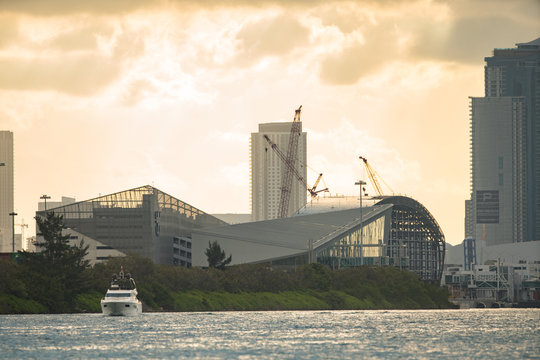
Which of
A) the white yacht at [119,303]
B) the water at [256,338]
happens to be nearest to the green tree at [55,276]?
the water at [256,338]

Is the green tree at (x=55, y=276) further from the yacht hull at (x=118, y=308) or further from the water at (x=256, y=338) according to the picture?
the yacht hull at (x=118, y=308)

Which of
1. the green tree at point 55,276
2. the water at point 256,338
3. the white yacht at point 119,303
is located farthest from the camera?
the green tree at point 55,276

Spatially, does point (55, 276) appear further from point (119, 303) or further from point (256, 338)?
point (256, 338)

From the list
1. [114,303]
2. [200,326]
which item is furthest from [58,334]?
[114,303]

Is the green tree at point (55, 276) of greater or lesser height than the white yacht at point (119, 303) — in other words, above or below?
above

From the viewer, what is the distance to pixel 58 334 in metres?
140

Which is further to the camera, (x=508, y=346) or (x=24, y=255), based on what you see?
(x=24, y=255)

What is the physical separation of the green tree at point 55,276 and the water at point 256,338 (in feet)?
25.8

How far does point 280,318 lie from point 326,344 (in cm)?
5650

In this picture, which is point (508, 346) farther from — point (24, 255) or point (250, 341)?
point (24, 255)

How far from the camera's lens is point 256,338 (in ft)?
453

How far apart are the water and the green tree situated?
7.87 m

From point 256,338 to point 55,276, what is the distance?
2408 inches

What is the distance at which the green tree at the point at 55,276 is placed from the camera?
18712cm
